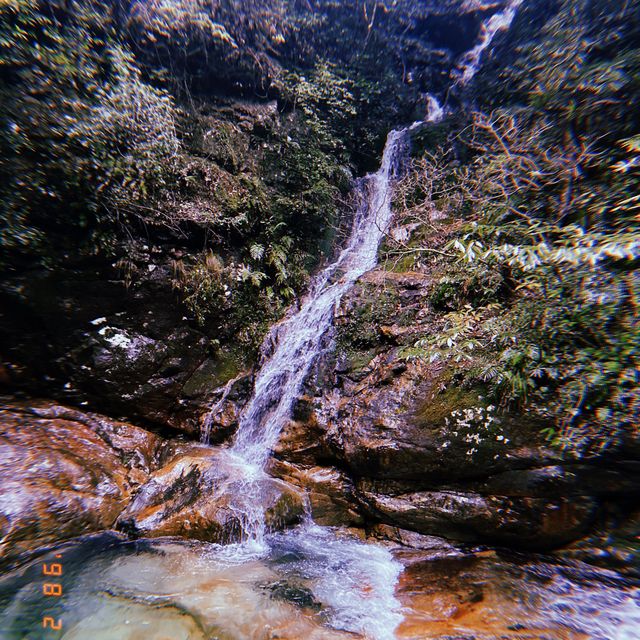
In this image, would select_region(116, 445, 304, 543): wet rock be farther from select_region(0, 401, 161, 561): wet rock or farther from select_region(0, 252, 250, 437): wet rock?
select_region(0, 252, 250, 437): wet rock

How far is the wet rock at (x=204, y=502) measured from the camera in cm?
406

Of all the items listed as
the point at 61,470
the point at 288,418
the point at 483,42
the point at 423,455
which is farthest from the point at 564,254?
the point at 483,42

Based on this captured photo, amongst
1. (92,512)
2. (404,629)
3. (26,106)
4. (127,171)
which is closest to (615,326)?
(404,629)

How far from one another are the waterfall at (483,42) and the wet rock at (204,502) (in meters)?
14.0

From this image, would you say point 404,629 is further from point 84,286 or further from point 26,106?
point 26,106

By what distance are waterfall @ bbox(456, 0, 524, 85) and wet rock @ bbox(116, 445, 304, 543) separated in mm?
13957

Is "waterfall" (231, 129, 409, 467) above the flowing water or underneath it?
above

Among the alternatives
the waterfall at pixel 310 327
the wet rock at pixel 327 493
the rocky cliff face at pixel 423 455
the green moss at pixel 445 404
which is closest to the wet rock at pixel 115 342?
the waterfall at pixel 310 327

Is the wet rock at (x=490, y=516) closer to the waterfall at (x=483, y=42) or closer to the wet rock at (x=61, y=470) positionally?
the wet rock at (x=61, y=470)

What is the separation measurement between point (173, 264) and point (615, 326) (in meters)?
6.98

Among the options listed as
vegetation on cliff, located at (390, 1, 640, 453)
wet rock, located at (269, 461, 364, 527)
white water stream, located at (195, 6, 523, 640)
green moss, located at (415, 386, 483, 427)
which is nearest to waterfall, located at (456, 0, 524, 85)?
white water stream, located at (195, 6, 523, 640)

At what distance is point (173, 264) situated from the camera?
20.0 ft

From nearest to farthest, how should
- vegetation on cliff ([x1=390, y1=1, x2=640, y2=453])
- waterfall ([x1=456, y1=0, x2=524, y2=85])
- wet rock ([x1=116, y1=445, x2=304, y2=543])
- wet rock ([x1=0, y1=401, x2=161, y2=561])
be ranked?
vegetation on cliff ([x1=390, y1=1, x2=640, y2=453]) → wet rock ([x1=0, y1=401, x2=161, y2=561]) → wet rock ([x1=116, y1=445, x2=304, y2=543]) → waterfall ([x1=456, y1=0, x2=524, y2=85])

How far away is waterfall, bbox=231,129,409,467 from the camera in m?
5.66
